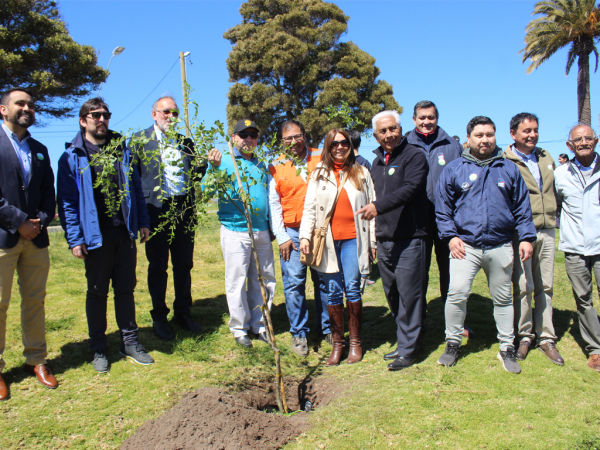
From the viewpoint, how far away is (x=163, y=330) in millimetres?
4730

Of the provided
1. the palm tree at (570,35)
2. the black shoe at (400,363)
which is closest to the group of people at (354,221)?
the black shoe at (400,363)

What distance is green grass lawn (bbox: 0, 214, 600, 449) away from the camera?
115 inches

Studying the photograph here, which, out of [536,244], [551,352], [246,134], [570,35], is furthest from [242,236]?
[570,35]

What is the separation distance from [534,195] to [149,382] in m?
3.98

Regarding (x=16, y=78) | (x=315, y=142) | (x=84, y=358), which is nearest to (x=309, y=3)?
(x=315, y=142)

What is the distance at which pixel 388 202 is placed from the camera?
3.73 m

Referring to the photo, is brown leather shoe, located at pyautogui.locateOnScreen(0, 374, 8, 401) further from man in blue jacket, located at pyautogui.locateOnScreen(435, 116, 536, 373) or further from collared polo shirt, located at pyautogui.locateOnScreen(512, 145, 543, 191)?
collared polo shirt, located at pyautogui.locateOnScreen(512, 145, 543, 191)

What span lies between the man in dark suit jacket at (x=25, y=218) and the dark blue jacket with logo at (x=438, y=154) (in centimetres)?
367

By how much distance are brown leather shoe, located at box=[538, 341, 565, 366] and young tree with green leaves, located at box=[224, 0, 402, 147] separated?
1760 centimetres

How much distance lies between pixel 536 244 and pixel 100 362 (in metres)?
4.30

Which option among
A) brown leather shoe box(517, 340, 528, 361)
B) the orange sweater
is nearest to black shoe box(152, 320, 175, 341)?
the orange sweater

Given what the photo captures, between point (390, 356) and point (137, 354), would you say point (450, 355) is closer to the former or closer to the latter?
point (390, 356)

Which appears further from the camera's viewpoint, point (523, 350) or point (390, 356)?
point (390, 356)

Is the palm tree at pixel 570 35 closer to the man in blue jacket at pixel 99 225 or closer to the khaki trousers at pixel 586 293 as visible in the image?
the khaki trousers at pixel 586 293
